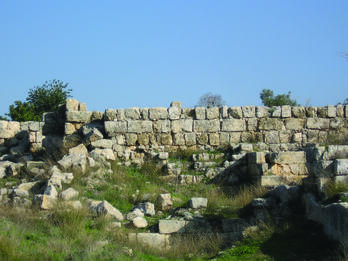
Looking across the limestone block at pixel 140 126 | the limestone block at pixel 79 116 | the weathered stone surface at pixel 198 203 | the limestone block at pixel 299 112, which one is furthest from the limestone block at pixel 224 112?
the weathered stone surface at pixel 198 203

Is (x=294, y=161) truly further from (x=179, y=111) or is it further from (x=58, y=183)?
(x=58, y=183)

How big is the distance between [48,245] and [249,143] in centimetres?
910

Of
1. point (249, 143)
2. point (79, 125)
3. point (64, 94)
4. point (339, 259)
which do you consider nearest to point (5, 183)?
point (79, 125)

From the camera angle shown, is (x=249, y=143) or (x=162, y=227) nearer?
(x=162, y=227)

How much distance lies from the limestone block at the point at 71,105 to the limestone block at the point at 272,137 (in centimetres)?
641

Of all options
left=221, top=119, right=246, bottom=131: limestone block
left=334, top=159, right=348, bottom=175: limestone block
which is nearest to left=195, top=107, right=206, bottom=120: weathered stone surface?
left=221, top=119, right=246, bottom=131: limestone block

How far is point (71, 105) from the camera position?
17.1 meters

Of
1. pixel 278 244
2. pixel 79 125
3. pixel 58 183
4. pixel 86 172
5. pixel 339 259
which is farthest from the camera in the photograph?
pixel 79 125

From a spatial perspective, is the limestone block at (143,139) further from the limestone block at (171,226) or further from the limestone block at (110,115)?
the limestone block at (171,226)

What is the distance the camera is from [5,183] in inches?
558

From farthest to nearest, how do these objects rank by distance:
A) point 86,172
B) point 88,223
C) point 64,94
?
1. point 64,94
2. point 86,172
3. point 88,223

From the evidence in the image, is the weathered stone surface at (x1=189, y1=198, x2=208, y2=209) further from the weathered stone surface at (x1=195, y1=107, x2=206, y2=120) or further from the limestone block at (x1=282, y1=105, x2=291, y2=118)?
the limestone block at (x1=282, y1=105, x2=291, y2=118)

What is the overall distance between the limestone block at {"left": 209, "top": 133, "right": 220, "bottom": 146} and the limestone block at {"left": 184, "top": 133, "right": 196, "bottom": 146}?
1.72ft

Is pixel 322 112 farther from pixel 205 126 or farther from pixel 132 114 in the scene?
pixel 132 114
